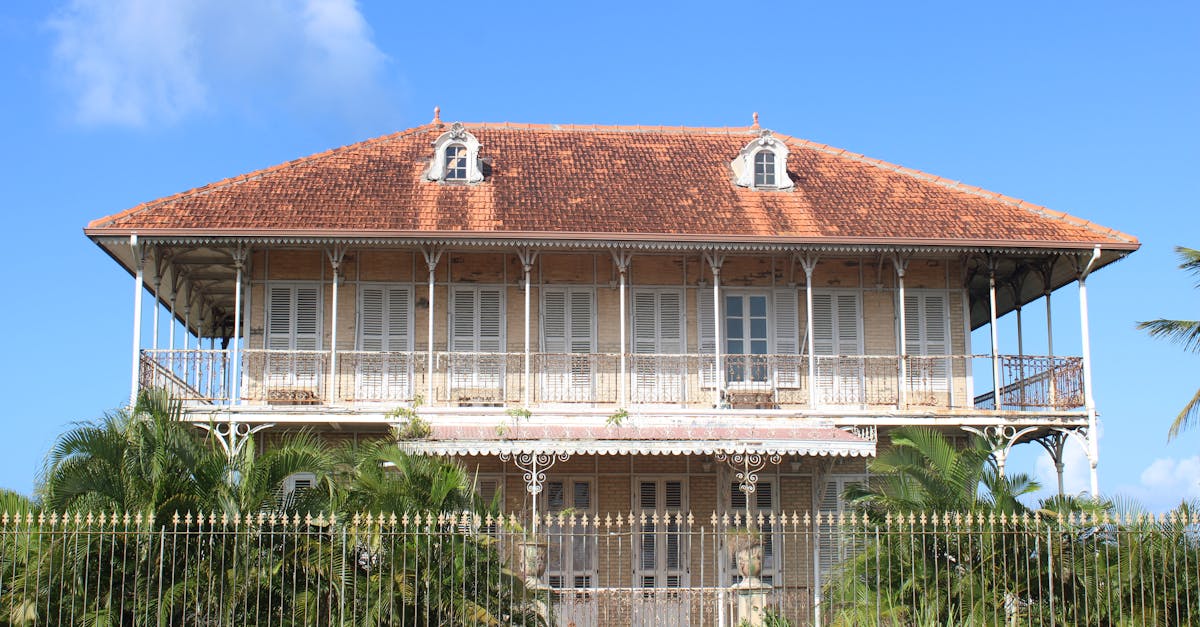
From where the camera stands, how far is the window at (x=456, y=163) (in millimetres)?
22719

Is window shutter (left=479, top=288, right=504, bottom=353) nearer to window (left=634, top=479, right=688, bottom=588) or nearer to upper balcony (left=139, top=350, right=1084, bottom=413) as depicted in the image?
upper balcony (left=139, top=350, right=1084, bottom=413)

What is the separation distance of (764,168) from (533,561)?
33.3 feet

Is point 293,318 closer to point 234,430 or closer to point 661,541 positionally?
point 234,430

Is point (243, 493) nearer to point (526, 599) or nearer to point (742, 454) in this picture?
point (526, 599)

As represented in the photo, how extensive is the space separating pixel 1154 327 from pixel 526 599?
11.9 metres

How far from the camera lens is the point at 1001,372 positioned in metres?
21.0

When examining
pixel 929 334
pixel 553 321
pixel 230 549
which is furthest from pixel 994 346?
pixel 230 549

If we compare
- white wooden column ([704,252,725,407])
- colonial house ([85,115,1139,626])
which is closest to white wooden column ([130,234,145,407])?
colonial house ([85,115,1139,626])

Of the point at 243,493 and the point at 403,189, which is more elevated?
the point at 403,189

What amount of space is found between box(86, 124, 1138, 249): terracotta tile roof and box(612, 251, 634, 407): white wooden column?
43 cm

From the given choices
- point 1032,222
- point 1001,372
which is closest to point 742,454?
point 1001,372

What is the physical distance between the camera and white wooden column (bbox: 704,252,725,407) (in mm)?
20547

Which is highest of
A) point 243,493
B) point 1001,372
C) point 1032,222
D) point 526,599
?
point 1032,222

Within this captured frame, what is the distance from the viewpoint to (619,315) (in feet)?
72.5
